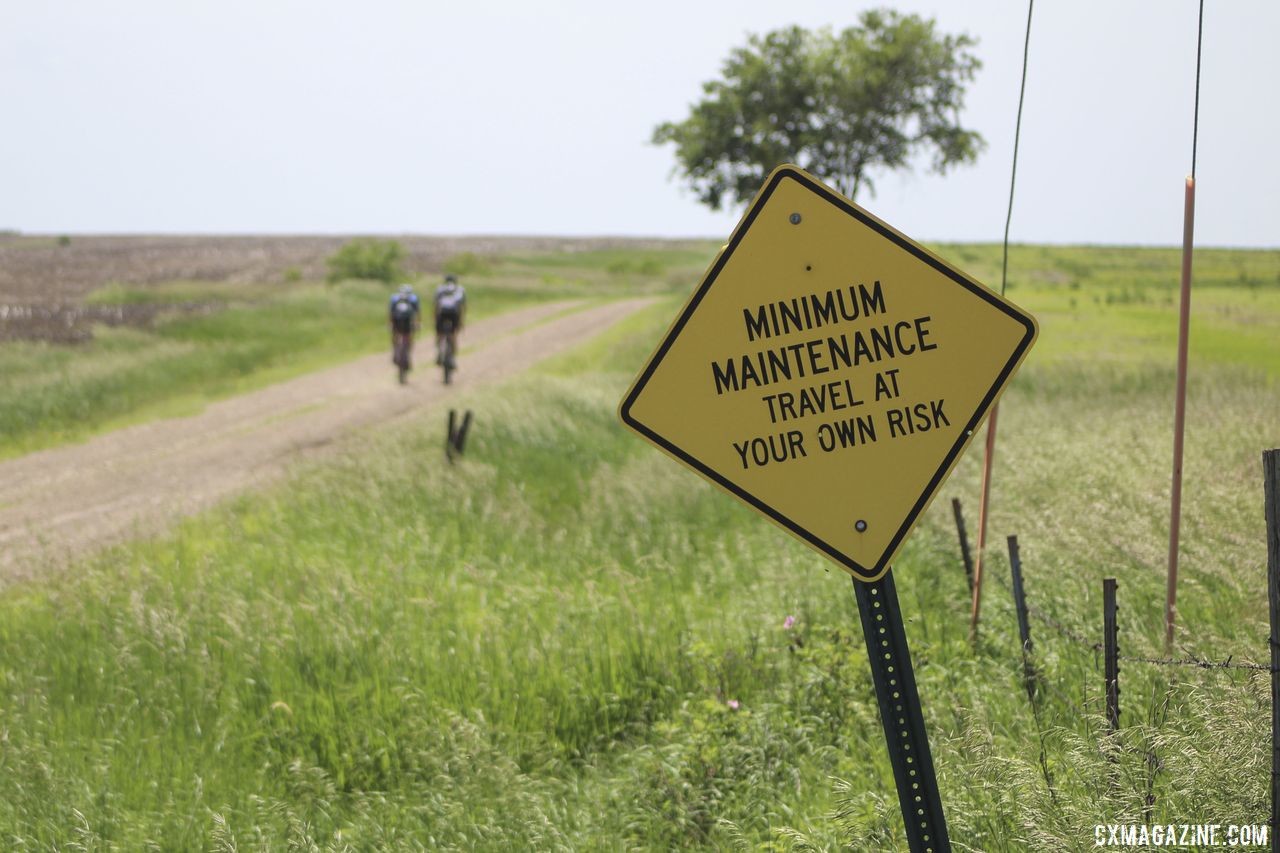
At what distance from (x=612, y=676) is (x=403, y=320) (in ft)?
49.1

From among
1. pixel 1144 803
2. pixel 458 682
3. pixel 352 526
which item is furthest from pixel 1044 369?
pixel 1144 803

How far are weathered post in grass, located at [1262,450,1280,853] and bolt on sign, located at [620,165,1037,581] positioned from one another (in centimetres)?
67

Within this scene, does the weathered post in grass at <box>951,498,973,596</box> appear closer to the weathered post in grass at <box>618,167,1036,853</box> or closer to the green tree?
the weathered post in grass at <box>618,167,1036,853</box>

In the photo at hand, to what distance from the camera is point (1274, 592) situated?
265 cm

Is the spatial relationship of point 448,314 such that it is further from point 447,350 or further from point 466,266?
point 466,266

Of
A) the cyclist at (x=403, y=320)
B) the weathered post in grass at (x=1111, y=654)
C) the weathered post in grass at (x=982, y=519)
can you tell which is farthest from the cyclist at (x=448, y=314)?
the weathered post in grass at (x=1111, y=654)

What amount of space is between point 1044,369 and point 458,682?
14542 mm

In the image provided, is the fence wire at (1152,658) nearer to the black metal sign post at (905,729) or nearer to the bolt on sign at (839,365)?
the black metal sign post at (905,729)

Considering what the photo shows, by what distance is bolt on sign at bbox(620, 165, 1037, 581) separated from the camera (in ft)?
8.39

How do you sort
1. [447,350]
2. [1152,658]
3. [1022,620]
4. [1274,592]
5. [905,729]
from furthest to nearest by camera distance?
1. [447,350]
2. [1022,620]
3. [1152,658]
4. [1274,592]
5. [905,729]

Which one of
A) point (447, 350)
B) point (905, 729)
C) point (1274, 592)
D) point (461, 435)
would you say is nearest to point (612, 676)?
point (905, 729)

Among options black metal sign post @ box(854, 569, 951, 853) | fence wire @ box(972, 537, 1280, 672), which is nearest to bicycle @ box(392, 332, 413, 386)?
fence wire @ box(972, 537, 1280, 672)

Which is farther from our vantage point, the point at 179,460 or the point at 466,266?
the point at 466,266

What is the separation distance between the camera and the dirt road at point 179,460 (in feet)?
31.8
